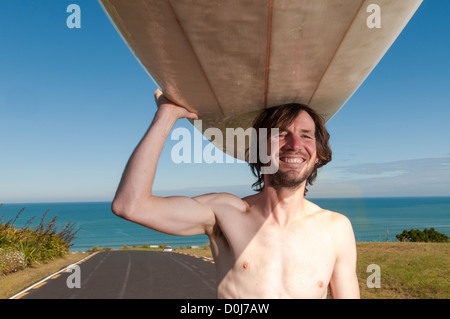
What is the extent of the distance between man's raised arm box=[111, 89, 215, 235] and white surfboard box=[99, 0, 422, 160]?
0.39 ft

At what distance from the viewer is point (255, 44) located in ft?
4.97

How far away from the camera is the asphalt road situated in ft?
27.0

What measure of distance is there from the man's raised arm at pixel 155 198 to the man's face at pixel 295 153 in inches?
20.5

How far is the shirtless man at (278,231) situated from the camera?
2.18 m

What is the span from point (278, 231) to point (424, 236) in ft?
60.6

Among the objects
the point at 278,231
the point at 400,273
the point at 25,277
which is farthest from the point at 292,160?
the point at 25,277

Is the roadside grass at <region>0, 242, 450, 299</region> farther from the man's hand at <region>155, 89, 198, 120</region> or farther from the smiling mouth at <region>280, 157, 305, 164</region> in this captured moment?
the man's hand at <region>155, 89, 198, 120</region>

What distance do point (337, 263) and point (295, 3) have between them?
175cm

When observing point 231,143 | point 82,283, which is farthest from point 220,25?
point 82,283

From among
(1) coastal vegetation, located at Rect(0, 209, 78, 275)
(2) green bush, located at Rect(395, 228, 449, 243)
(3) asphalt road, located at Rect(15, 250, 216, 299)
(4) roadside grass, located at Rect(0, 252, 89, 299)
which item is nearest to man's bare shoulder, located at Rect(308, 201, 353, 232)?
(3) asphalt road, located at Rect(15, 250, 216, 299)

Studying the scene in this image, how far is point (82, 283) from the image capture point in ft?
32.3

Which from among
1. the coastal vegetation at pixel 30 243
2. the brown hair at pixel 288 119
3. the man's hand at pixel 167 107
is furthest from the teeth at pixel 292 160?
the coastal vegetation at pixel 30 243
